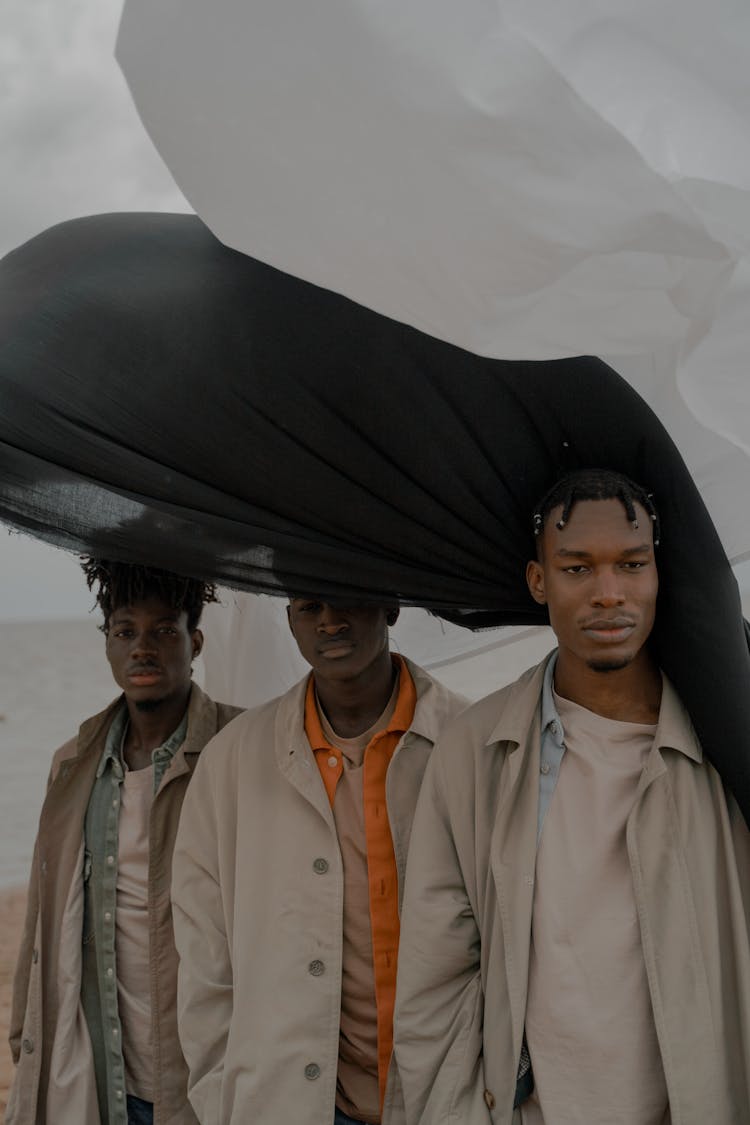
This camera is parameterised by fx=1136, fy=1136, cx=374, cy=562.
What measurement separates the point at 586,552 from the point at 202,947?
127 cm

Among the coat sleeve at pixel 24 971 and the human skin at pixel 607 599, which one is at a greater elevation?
the human skin at pixel 607 599

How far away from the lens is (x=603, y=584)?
6.84 ft

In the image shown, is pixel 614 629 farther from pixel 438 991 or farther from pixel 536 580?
pixel 438 991

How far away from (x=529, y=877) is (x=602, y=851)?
0.46ft

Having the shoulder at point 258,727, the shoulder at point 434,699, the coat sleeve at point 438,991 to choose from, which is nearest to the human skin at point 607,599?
the coat sleeve at point 438,991

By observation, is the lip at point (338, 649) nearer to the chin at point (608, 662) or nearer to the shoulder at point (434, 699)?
the shoulder at point (434, 699)

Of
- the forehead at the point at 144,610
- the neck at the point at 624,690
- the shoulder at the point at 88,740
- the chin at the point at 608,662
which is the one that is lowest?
the shoulder at the point at 88,740

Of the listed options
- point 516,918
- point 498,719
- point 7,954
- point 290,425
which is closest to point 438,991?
point 516,918

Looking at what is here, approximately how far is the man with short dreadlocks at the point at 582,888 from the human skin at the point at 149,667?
1024mm

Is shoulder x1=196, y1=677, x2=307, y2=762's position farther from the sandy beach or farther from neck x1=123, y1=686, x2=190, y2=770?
the sandy beach

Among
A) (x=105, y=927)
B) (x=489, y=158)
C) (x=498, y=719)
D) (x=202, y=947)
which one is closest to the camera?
(x=489, y=158)

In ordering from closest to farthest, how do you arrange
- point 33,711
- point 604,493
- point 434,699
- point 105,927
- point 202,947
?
point 604,493, point 202,947, point 434,699, point 105,927, point 33,711

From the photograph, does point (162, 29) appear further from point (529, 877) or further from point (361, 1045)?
point (361, 1045)

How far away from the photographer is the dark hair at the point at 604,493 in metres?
2.14
